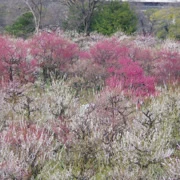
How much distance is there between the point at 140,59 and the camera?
1413 centimetres

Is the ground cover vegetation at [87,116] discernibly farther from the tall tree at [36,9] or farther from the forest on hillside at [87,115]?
the tall tree at [36,9]

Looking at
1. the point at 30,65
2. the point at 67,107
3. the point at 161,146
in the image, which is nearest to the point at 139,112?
the point at 67,107

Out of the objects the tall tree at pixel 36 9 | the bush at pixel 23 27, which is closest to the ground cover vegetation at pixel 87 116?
the bush at pixel 23 27

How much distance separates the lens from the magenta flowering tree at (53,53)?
13523 mm

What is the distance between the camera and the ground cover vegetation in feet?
18.8

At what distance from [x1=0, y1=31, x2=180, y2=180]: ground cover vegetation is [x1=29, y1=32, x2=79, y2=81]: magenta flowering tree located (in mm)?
36

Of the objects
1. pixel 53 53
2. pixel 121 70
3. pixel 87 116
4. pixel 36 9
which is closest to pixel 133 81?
pixel 121 70

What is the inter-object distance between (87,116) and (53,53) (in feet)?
22.7

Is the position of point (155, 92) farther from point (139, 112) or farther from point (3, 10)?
point (3, 10)

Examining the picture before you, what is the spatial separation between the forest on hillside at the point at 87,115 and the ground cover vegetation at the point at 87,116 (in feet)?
0.06

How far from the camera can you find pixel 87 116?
7000 mm

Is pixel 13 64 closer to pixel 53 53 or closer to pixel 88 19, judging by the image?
pixel 53 53

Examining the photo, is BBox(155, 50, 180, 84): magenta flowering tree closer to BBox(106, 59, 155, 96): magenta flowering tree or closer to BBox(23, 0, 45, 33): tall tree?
BBox(106, 59, 155, 96): magenta flowering tree

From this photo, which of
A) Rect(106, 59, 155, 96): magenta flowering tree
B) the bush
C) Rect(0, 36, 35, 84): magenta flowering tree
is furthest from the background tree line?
Rect(106, 59, 155, 96): magenta flowering tree
